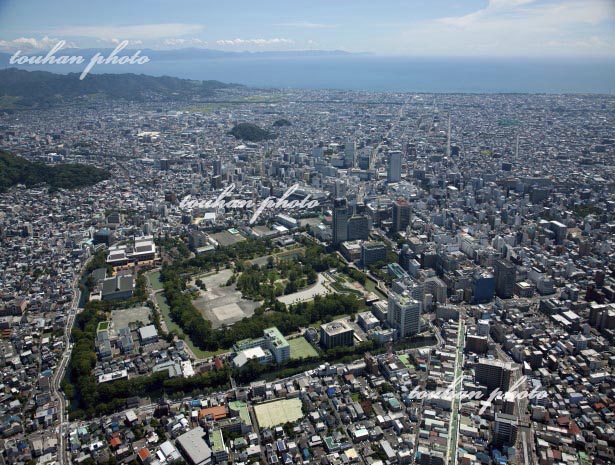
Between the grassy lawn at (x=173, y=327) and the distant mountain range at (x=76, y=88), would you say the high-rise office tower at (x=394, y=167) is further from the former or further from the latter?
the distant mountain range at (x=76, y=88)

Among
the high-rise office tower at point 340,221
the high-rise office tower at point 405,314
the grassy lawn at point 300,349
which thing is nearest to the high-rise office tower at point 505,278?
the high-rise office tower at point 405,314

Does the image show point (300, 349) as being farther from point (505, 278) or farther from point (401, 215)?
point (401, 215)

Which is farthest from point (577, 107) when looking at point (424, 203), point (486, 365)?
point (486, 365)

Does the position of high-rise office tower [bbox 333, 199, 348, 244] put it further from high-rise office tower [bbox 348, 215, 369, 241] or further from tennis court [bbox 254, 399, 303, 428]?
tennis court [bbox 254, 399, 303, 428]

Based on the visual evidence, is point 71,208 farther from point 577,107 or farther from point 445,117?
point 577,107

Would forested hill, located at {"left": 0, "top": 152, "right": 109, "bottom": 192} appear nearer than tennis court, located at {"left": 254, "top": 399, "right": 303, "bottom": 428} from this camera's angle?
No

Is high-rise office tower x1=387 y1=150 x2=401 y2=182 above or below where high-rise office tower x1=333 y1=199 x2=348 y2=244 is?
above

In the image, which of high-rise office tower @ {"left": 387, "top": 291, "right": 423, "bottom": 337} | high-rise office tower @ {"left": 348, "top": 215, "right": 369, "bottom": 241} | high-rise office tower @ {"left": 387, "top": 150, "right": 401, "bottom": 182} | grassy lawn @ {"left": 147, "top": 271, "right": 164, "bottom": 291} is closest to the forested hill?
grassy lawn @ {"left": 147, "top": 271, "right": 164, "bottom": 291}
